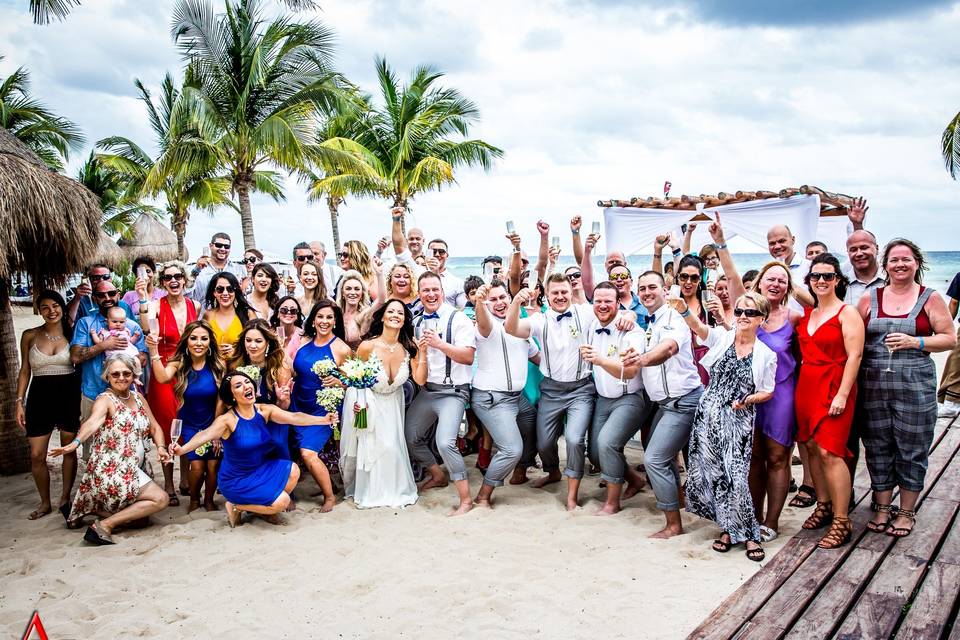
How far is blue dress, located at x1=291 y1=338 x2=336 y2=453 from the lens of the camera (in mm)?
6023

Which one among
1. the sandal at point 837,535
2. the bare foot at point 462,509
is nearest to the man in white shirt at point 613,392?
the bare foot at point 462,509

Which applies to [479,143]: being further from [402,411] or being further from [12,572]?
[12,572]

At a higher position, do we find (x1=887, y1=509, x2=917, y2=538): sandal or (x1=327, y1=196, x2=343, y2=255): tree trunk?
(x1=327, y1=196, x2=343, y2=255): tree trunk

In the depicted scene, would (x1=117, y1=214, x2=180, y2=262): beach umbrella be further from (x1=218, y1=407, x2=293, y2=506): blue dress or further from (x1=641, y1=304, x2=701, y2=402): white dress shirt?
(x1=641, y1=304, x2=701, y2=402): white dress shirt

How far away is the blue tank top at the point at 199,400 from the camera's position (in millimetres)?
5719

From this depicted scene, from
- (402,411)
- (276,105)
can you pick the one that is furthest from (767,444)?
(276,105)

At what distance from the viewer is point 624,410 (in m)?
5.52

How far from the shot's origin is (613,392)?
5609 millimetres

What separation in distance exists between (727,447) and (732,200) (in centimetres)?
742

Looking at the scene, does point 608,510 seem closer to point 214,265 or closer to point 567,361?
point 567,361

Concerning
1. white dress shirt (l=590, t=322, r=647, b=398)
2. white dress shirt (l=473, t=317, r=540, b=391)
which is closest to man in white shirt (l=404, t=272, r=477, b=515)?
white dress shirt (l=473, t=317, r=540, b=391)

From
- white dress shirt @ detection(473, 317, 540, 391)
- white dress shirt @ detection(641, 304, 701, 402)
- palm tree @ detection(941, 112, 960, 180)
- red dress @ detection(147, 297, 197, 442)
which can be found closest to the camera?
white dress shirt @ detection(641, 304, 701, 402)

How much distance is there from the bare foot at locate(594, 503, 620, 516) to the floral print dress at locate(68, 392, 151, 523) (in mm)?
3950

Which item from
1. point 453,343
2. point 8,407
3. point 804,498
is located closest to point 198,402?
point 453,343
